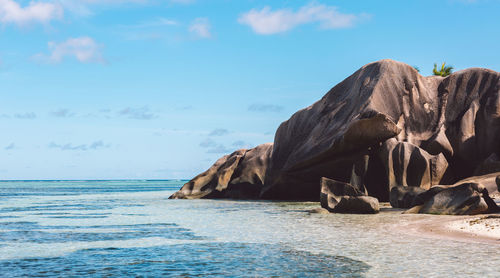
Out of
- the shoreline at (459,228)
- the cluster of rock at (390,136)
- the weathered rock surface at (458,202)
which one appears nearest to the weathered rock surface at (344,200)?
the cluster of rock at (390,136)

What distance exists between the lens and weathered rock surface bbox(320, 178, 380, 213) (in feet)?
77.3

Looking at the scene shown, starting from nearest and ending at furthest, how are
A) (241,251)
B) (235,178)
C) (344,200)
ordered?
(241,251) → (344,200) → (235,178)

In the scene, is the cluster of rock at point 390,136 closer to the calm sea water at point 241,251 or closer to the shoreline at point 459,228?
the shoreline at point 459,228

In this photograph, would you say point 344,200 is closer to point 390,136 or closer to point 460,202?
point 460,202

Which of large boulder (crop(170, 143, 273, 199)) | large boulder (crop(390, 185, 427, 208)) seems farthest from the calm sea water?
large boulder (crop(170, 143, 273, 199))

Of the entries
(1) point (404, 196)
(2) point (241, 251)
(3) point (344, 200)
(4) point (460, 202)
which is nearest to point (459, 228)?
(4) point (460, 202)

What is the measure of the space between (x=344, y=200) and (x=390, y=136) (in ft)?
27.8

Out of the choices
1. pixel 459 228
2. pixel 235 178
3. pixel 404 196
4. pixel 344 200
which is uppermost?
pixel 235 178

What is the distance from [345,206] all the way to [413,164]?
7.77 metres

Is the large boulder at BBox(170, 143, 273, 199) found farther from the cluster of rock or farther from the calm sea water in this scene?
the calm sea water

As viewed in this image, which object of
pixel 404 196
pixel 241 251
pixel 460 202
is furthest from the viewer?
pixel 404 196

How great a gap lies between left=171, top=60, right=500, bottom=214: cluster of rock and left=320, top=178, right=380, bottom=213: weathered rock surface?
0.09 m

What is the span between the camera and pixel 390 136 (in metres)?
31.3

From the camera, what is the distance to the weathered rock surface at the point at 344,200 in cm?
2355
